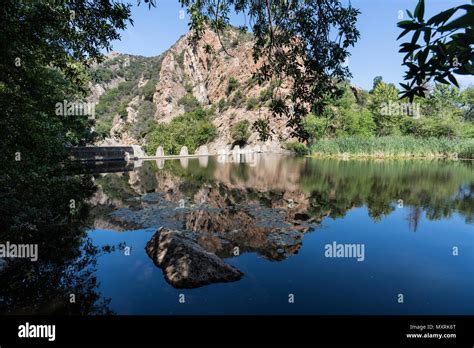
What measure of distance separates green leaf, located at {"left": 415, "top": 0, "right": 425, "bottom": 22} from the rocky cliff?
64.1 metres

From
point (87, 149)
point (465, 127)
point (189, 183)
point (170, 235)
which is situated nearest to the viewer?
point (170, 235)

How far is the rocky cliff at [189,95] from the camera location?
70.8m

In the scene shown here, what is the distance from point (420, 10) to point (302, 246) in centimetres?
872

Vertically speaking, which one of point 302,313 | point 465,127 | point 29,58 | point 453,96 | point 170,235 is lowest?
point 302,313

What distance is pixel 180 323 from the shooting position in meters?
5.95

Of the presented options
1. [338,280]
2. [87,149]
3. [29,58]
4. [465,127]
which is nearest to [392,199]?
[338,280]

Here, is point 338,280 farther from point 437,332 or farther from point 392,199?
point 392,199

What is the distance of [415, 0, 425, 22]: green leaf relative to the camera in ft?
7.74

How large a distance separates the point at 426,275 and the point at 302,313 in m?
4.10

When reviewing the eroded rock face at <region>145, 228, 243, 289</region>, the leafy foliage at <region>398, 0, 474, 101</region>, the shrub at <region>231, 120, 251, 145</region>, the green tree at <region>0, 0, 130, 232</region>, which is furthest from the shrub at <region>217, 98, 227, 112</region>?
the leafy foliage at <region>398, 0, 474, 101</region>

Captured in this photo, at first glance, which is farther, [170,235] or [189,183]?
[189,183]

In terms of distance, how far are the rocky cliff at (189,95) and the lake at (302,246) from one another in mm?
49675

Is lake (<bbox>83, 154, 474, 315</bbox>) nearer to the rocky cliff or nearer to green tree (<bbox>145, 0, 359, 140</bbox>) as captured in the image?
green tree (<bbox>145, 0, 359, 140</bbox>)

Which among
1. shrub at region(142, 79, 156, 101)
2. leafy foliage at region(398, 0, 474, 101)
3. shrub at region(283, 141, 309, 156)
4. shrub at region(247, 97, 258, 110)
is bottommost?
leafy foliage at region(398, 0, 474, 101)
